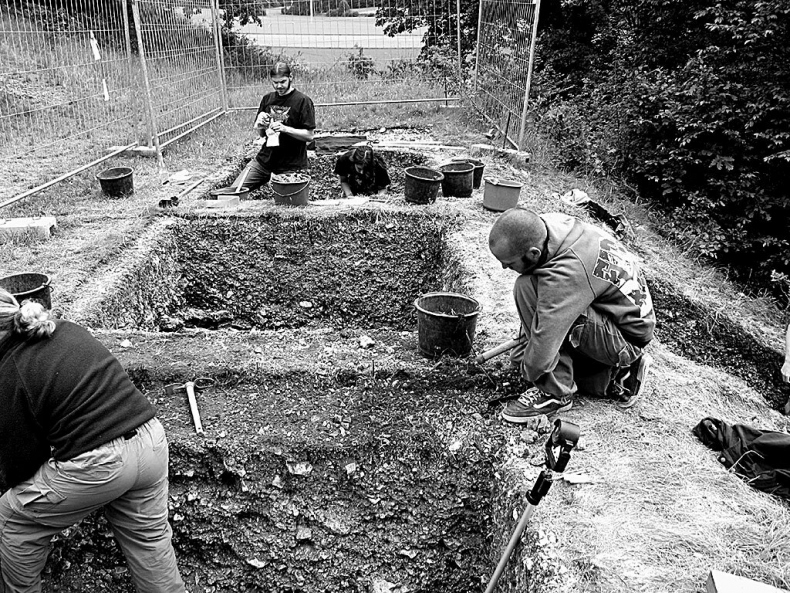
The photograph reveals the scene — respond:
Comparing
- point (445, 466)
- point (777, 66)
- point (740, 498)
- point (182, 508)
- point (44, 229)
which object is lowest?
point (182, 508)

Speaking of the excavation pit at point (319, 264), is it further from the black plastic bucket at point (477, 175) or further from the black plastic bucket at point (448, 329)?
the black plastic bucket at point (448, 329)

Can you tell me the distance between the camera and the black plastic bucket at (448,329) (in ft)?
11.8

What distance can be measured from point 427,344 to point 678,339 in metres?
A: 2.35

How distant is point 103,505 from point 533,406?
2017 mm

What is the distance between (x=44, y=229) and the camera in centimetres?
533

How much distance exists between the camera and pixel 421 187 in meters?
6.19

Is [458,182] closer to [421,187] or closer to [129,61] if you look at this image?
[421,187]

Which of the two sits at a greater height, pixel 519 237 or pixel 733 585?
pixel 519 237

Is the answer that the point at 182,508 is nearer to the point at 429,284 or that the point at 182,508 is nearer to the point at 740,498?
the point at 740,498

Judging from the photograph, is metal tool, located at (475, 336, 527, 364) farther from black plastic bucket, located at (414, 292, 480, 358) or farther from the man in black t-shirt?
the man in black t-shirt

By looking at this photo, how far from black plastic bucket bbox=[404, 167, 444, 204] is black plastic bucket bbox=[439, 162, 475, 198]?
139 millimetres

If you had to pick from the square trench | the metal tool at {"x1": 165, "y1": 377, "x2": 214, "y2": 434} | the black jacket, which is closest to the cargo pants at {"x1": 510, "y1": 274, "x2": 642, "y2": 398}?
the square trench

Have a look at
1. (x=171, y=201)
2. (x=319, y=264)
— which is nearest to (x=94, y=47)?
(x=171, y=201)

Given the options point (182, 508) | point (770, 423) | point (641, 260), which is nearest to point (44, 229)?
point (182, 508)
